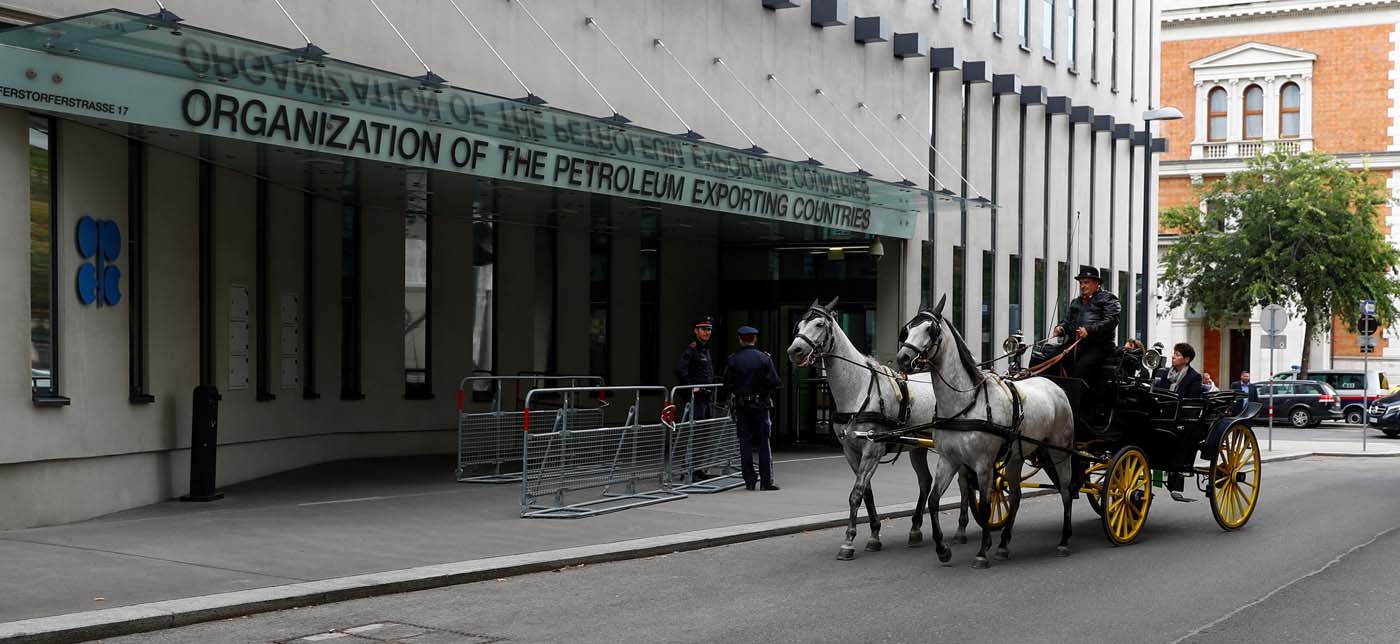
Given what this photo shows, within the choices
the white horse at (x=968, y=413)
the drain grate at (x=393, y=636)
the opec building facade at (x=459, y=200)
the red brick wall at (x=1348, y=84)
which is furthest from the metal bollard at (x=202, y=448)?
the red brick wall at (x=1348, y=84)

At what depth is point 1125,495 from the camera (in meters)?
12.9

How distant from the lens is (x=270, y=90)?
1291 centimetres

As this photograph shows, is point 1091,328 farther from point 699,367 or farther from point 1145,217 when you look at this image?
point 1145,217

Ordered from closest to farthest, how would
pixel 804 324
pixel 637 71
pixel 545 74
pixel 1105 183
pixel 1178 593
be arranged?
1. pixel 1178 593
2. pixel 804 324
3. pixel 545 74
4. pixel 637 71
5. pixel 1105 183

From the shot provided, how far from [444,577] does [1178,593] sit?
17.5ft

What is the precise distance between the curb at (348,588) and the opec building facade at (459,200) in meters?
4.15

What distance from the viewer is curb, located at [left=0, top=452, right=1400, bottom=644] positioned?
8.52 meters

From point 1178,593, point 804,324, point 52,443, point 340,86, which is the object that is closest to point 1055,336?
point 804,324

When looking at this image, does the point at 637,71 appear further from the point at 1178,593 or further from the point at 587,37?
the point at 1178,593

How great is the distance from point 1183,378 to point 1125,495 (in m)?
2.40

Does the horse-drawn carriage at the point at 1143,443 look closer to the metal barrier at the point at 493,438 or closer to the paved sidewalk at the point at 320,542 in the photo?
the paved sidewalk at the point at 320,542

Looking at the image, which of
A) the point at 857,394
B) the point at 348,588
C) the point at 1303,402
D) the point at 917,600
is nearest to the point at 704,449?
the point at 857,394

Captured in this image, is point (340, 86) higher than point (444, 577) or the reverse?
higher

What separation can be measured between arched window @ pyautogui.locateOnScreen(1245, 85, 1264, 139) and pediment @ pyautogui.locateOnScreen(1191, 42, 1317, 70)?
3.86ft
